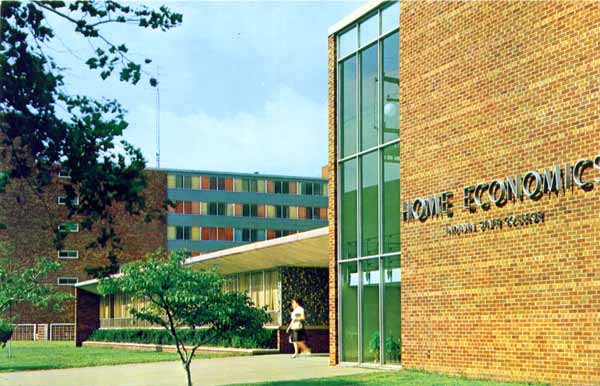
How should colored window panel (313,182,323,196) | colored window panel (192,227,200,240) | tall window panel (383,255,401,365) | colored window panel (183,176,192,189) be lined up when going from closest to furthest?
tall window panel (383,255,401,365) → colored window panel (183,176,192,189) → colored window panel (192,227,200,240) → colored window panel (313,182,323,196)

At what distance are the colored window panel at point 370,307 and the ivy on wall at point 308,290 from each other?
370 inches

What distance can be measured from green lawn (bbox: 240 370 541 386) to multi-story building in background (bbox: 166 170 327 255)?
6894 centimetres

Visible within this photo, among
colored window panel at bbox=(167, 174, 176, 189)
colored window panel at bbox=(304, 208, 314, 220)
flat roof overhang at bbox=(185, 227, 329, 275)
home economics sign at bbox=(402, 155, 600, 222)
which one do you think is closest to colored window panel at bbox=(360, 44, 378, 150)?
home economics sign at bbox=(402, 155, 600, 222)

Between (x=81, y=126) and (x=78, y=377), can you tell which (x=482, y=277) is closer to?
(x=81, y=126)

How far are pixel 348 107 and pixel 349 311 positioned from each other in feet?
14.7

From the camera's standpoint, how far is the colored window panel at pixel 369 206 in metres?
20.5

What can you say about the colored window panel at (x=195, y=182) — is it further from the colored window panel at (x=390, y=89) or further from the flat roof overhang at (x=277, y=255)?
the colored window panel at (x=390, y=89)

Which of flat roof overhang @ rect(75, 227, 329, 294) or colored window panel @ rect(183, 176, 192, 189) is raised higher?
colored window panel @ rect(183, 176, 192, 189)

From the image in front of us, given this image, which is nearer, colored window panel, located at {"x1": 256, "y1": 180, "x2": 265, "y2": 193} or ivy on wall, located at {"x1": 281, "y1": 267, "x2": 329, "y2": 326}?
ivy on wall, located at {"x1": 281, "y1": 267, "x2": 329, "y2": 326}

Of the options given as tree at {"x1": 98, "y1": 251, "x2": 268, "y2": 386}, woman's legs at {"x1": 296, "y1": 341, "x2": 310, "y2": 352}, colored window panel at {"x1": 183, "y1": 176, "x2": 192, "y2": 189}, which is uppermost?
colored window panel at {"x1": 183, "y1": 176, "x2": 192, "y2": 189}

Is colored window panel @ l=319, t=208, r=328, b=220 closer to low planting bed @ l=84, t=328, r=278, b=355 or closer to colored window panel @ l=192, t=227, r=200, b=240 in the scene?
colored window panel @ l=192, t=227, r=200, b=240

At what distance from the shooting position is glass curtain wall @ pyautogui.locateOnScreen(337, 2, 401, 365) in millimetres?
19844

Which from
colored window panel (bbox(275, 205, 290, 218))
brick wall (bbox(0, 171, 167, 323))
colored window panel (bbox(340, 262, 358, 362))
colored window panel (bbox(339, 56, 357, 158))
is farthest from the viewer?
colored window panel (bbox(275, 205, 290, 218))

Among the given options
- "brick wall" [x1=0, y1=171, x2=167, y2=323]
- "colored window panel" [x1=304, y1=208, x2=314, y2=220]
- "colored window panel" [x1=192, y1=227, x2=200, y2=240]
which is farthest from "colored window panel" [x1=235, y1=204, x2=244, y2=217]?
"brick wall" [x1=0, y1=171, x2=167, y2=323]
